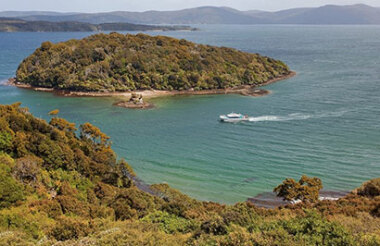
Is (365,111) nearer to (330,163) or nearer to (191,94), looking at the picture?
(330,163)

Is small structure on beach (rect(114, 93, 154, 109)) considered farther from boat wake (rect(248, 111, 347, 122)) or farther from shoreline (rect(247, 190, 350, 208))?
shoreline (rect(247, 190, 350, 208))

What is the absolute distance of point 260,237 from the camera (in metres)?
15.2

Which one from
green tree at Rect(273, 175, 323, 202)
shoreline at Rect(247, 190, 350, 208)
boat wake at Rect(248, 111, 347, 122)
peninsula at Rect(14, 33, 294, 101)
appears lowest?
shoreline at Rect(247, 190, 350, 208)

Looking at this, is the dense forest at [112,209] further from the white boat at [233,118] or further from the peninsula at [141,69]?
the peninsula at [141,69]

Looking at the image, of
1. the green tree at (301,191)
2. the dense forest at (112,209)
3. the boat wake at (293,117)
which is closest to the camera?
the dense forest at (112,209)

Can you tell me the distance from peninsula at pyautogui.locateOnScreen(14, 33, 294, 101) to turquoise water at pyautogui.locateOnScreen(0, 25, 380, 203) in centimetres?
631

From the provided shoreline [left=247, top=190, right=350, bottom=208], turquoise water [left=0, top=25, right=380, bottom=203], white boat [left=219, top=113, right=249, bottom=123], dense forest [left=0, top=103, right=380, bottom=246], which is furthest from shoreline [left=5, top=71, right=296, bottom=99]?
shoreline [left=247, top=190, right=350, bottom=208]

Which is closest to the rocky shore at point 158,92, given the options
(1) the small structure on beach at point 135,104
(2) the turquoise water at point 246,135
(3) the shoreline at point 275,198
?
(2) the turquoise water at point 246,135

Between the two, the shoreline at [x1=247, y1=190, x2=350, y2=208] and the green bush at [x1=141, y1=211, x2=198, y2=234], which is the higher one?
the green bush at [x1=141, y1=211, x2=198, y2=234]

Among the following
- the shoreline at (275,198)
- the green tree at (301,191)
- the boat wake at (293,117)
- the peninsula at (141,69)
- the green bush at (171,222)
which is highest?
the peninsula at (141,69)

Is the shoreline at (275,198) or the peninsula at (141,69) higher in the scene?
the peninsula at (141,69)

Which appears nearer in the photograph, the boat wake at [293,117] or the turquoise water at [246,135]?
the turquoise water at [246,135]

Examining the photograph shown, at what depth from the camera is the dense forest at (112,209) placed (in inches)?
611

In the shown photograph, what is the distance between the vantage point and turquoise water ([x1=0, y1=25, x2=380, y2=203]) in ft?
117
